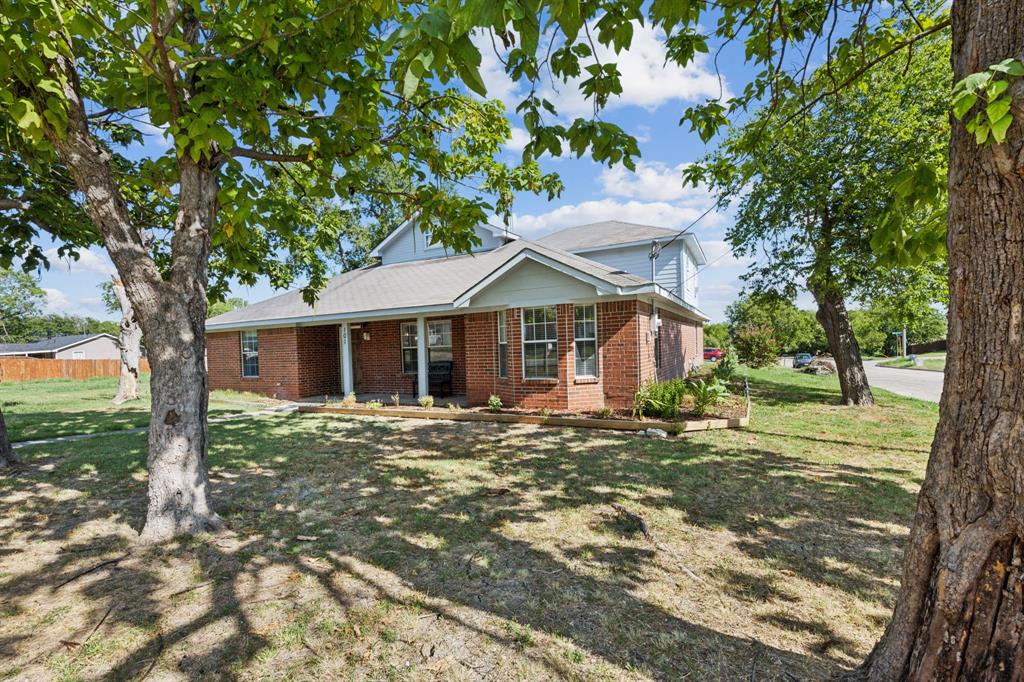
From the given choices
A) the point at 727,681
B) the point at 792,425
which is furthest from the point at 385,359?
the point at 727,681

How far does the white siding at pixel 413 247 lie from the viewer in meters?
18.7

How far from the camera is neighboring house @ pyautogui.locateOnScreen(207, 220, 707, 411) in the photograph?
1056 centimetres

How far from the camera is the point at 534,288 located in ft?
35.6

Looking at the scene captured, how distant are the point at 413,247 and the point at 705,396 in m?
13.6

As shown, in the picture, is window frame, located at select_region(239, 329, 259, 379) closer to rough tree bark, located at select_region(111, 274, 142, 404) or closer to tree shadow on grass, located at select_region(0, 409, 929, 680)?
rough tree bark, located at select_region(111, 274, 142, 404)

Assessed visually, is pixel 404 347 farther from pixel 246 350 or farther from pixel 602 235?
pixel 602 235

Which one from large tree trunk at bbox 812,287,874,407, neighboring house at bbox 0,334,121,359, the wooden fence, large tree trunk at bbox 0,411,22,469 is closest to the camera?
large tree trunk at bbox 0,411,22,469

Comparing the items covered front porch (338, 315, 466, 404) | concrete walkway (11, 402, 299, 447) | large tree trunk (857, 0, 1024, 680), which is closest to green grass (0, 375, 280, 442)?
concrete walkway (11, 402, 299, 447)

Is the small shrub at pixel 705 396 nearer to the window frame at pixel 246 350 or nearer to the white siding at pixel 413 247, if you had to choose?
the white siding at pixel 413 247

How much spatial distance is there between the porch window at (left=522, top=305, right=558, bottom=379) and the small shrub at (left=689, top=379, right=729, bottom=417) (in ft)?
10.0

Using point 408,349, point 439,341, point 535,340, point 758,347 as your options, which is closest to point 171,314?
point 535,340

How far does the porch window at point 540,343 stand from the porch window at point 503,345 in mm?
524

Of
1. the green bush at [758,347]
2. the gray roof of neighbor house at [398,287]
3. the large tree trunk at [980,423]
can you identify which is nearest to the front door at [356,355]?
the gray roof of neighbor house at [398,287]

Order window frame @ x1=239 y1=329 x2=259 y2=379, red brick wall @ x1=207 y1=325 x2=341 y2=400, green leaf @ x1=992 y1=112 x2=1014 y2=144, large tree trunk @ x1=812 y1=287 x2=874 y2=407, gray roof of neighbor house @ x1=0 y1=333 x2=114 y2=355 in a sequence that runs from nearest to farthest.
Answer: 1. green leaf @ x1=992 y1=112 x2=1014 y2=144
2. large tree trunk @ x1=812 y1=287 x2=874 y2=407
3. red brick wall @ x1=207 y1=325 x2=341 y2=400
4. window frame @ x1=239 y1=329 x2=259 y2=379
5. gray roof of neighbor house @ x1=0 y1=333 x2=114 y2=355
